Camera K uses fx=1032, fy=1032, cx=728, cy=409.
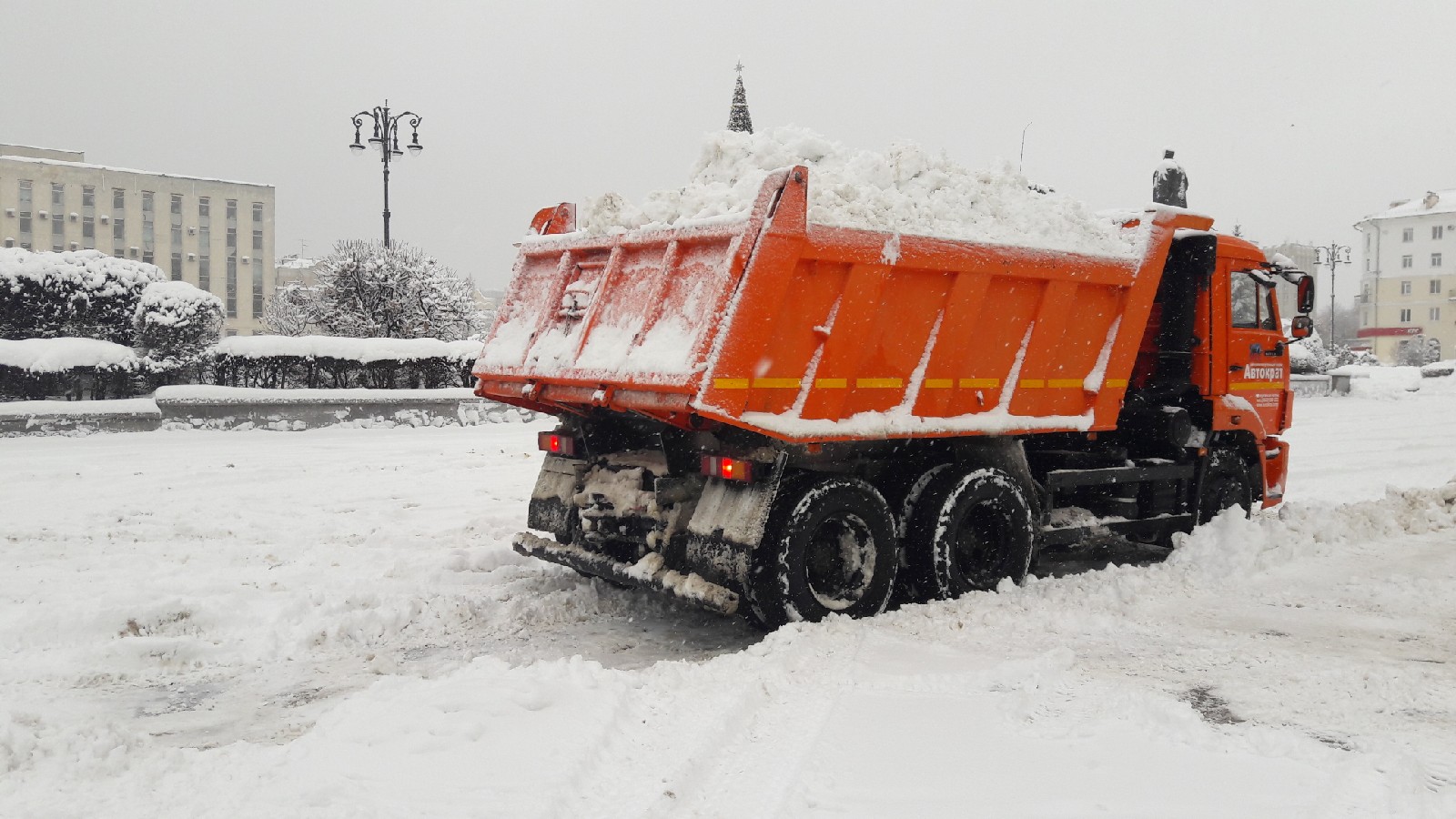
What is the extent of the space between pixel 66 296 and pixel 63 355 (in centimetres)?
357

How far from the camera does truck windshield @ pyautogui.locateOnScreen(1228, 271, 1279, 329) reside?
324 inches

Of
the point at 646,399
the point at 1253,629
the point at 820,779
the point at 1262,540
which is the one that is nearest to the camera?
the point at 820,779

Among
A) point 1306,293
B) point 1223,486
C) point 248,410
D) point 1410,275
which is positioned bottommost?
point 1223,486

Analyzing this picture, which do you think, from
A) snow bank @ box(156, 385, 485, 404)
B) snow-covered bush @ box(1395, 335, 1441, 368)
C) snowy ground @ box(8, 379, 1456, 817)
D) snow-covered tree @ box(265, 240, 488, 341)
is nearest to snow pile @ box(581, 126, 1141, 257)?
snowy ground @ box(8, 379, 1456, 817)

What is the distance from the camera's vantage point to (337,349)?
17.9 metres

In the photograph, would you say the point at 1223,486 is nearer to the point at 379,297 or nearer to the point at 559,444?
the point at 559,444

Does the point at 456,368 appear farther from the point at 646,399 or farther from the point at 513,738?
the point at 513,738

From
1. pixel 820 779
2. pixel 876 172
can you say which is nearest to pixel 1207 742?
pixel 820 779

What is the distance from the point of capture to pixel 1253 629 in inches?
236

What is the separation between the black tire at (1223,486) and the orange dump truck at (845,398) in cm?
26

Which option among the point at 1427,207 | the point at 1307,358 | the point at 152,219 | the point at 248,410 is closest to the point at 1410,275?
the point at 1427,207

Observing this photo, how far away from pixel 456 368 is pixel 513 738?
15951 millimetres

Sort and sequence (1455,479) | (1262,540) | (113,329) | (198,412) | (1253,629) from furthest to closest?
(113,329)
(198,412)
(1455,479)
(1262,540)
(1253,629)

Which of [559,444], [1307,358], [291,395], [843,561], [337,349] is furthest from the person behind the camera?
[1307,358]
